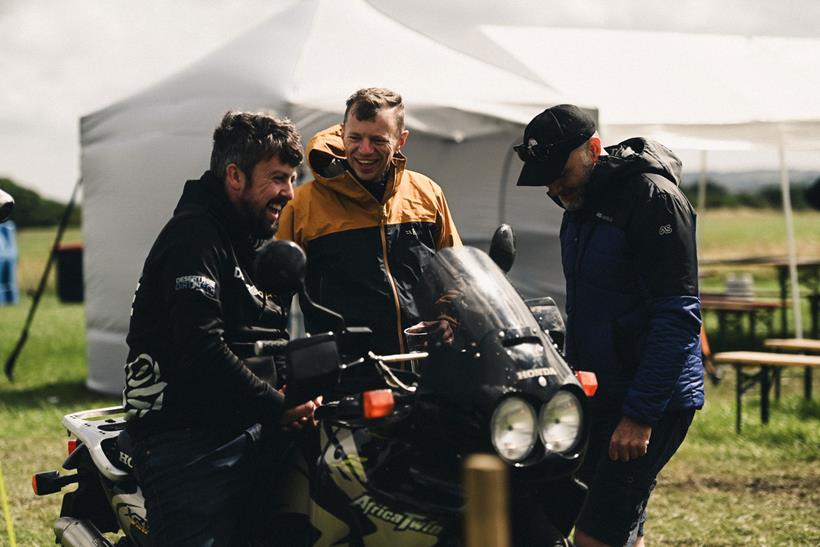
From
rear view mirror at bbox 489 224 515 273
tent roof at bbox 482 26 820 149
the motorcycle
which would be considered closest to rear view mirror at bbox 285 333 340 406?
the motorcycle

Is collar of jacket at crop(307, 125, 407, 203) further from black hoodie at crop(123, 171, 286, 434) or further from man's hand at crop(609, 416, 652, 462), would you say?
man's hand at crop(609, 416, 652, 462)

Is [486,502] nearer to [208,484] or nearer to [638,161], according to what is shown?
[208,484]

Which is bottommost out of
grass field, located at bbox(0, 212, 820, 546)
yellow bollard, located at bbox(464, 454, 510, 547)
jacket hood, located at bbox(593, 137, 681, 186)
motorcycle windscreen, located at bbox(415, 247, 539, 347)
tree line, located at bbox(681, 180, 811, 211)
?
grass field, located at bbox(0, 212, 820, 546)

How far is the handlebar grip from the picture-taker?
8.42 feet

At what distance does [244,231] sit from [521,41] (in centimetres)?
1001

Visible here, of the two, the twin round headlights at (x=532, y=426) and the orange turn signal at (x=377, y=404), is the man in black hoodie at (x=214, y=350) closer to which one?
the orange turn signal at (x=377, y=404)

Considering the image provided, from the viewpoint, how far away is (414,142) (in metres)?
9.46

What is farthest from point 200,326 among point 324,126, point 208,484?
point 324,126

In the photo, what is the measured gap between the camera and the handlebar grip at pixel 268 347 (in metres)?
2.57

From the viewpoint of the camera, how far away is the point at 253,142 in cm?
274

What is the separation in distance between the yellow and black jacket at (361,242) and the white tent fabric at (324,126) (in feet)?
17.0

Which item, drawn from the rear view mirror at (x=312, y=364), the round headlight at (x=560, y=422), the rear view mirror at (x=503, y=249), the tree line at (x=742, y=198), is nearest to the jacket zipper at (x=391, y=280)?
the rear view mirror at (x=503, y=249)

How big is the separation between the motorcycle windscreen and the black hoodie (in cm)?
48

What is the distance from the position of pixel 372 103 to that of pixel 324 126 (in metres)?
5.30
